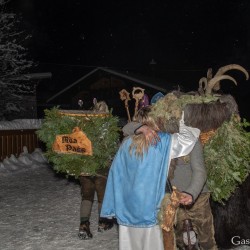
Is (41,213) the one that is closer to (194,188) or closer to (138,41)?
(194,188)

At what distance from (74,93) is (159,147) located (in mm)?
27989

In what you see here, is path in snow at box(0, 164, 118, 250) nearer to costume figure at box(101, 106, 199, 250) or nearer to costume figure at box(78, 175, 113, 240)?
costume figure at box(78, 175, 113, 240)

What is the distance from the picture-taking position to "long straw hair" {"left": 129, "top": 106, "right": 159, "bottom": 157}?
3.80m

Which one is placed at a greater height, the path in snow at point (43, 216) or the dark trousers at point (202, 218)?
the dark trousers at point (202, 218)

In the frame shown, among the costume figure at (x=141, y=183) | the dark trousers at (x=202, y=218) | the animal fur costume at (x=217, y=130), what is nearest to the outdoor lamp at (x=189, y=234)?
the dark trousers at (x=202, y=218)

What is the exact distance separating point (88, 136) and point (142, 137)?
2160mm

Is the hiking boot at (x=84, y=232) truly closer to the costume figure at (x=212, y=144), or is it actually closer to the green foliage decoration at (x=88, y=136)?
the green foliage decoration at (x=88, y=136)

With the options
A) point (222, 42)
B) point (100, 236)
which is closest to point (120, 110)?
point (222, 42)

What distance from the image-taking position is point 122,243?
13.3 ft

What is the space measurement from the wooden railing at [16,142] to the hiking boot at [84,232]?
9523mm

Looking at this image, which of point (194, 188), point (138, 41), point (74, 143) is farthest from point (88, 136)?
point (138, 41)

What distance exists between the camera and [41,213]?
8.21 m

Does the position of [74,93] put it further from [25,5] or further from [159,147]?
[159,147]

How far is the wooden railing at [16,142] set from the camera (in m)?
15.4
